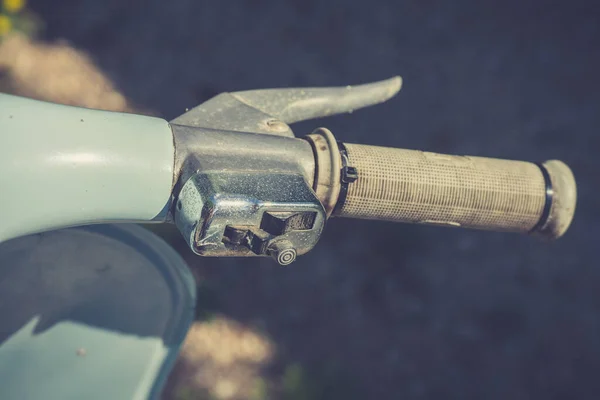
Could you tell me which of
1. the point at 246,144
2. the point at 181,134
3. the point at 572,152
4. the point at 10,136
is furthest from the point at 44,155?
the point at 572,152

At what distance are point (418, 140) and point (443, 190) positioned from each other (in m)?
2.12

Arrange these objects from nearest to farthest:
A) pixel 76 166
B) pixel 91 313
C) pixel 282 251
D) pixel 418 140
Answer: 1. pixel 76 166
2. pixel 282 251
3. pixel 91 313
4. pixel 418 140

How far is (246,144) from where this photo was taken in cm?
123

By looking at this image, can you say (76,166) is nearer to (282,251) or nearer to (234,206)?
(234,206)

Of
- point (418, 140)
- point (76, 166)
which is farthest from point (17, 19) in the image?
point (76, 166)

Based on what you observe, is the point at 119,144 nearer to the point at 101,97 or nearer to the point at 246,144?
the point at 246,144

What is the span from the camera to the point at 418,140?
11.5 ft

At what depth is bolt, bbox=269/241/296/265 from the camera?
113 centimetres

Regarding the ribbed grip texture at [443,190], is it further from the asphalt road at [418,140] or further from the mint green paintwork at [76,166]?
the asphalt road at [418,140]

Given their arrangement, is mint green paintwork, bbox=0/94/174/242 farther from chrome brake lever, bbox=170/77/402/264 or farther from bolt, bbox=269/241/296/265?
bolt, bbox=269/241/296/265

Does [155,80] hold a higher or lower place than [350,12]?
lower

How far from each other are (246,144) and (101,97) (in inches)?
98.8

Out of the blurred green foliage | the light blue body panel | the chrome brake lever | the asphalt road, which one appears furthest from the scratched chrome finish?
the blurred green foliage

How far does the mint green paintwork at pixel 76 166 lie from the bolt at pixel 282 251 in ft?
0.85
